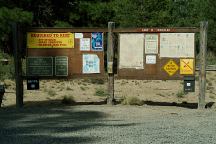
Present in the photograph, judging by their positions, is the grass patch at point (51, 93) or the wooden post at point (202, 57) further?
the grass patch at point (51, 93)

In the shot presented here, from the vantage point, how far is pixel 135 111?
14727 millimetres

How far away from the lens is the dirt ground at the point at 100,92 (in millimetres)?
19109

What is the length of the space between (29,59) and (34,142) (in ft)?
22.2

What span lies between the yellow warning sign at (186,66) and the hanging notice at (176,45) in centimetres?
16

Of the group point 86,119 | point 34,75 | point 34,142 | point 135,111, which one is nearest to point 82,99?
point 34,75

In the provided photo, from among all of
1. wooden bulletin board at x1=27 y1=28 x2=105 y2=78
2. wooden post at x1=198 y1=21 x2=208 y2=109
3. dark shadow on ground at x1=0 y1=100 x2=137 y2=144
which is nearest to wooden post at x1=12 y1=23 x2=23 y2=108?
wooden bulletin board at x1=27 y1=28 x2=105 y2=78

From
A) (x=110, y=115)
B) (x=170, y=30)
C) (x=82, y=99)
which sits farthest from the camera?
(x=82, y=99)

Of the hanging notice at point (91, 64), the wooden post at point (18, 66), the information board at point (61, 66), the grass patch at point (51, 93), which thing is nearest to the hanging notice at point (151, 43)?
the hanging notice at point (91, 64)

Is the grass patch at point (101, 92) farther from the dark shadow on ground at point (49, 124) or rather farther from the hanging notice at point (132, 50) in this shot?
the dark shadow on ground at point (49, 124)

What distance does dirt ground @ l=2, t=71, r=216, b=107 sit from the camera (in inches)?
752

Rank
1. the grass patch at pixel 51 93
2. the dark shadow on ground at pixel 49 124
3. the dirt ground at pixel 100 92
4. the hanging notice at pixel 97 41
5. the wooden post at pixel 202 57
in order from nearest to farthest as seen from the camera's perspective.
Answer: the dark shadow on ground at pixel 49 124
the wooden post at pixel 202 57
the hanging notice at pixel 97 41
the dirt ground at pixel 100 92
the grass patch at pixel 51 93

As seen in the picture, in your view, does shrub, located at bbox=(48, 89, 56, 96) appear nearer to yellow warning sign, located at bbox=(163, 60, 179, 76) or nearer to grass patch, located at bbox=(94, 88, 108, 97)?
grass patch, located at bbox=(94, 88, 108, 97)

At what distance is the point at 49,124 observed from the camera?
38.5ft

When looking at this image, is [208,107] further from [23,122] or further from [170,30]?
[23,122]
